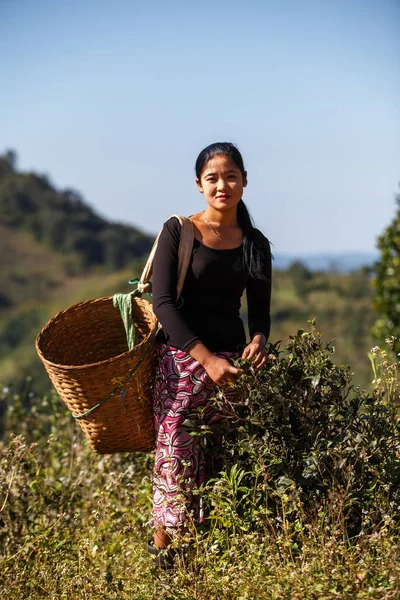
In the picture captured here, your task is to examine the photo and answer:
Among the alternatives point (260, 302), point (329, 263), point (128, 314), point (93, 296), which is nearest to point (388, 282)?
point (260, 302)

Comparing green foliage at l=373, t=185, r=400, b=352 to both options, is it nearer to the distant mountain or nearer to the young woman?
the distant mountain

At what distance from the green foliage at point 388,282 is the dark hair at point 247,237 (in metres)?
4.20

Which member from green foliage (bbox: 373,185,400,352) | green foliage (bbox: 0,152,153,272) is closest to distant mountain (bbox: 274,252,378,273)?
green foliage (bbox: 373,185,400,352)

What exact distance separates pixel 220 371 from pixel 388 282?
481cm

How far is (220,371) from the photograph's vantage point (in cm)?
321

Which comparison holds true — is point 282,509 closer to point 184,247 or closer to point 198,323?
point 198,323

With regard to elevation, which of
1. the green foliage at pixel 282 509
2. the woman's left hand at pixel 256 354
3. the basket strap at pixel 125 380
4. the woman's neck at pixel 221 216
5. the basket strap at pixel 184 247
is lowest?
the green foliage at pixel 282 509

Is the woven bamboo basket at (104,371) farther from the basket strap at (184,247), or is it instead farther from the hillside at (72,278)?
the hillside at (72,278)

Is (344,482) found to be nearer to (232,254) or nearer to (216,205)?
(232,254)

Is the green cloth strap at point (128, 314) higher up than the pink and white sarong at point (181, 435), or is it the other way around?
the green cloth strap at point (128, 314)

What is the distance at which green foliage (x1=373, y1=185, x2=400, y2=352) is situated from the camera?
757 centimetres

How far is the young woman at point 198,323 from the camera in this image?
3.36m

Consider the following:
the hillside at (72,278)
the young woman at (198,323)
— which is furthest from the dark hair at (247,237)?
the hillside at (72,278)

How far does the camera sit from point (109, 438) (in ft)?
11.9
